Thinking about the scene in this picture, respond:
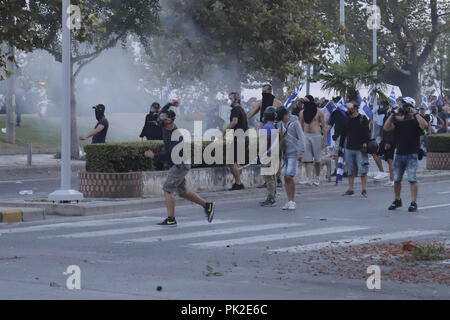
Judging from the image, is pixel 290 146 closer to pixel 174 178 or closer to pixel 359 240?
pixel 174 178

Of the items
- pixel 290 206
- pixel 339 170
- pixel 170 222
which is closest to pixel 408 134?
pixel 290 206

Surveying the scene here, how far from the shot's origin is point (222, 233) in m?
13.3

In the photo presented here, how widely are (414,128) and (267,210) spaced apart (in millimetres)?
2833

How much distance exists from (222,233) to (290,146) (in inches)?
149

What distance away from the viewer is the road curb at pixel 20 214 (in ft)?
48.9

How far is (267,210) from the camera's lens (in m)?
16.6

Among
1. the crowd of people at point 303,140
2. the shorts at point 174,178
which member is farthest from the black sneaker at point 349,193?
the shorts at point 174,178

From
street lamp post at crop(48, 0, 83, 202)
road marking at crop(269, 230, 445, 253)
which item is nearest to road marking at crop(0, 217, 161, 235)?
street lamp post at crop(48, 0, 83, 202)

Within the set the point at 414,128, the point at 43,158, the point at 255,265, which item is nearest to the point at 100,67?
the point at 43,158

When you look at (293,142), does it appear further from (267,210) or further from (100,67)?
(100,67)

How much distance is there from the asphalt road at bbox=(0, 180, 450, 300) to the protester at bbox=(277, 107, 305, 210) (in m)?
0.37

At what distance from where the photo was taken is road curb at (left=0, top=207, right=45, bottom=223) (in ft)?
48.9

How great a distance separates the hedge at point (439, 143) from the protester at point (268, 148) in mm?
10367
